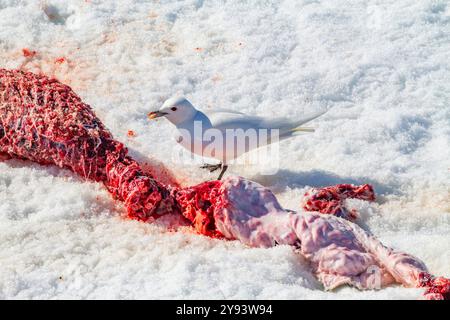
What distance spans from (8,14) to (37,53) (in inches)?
30.4

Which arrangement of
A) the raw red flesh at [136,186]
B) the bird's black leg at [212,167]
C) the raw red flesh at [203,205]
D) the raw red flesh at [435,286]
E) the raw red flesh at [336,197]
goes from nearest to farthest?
the raw red flesh at [435,286] < the raw red flesh at [136,186] < the raw red flesh at [203,205] < the raw red flesh at [336,197] < the bird's black leg at [212,167]

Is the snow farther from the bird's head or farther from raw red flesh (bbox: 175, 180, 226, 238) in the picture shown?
the bird's head

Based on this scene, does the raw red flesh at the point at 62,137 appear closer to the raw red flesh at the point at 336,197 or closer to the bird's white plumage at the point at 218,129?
the bird's white plumage at the point at 218,129

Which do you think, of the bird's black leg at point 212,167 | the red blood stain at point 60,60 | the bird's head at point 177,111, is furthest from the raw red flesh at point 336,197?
the red blood stain at point 60,60

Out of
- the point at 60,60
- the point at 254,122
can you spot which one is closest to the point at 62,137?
the point at 254,122

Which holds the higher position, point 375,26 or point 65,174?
point 375,26

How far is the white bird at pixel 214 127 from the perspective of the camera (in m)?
4.38

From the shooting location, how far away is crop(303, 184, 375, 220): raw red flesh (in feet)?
13.5

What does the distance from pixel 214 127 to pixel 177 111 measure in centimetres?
26

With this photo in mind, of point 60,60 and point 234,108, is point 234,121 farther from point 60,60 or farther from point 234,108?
point 60,60

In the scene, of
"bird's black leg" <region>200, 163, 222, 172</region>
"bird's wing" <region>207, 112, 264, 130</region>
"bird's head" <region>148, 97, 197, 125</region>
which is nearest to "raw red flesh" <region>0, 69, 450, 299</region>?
"bird's head" <region>148, 97, 197, 125</region>

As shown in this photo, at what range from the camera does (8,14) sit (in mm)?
6473
